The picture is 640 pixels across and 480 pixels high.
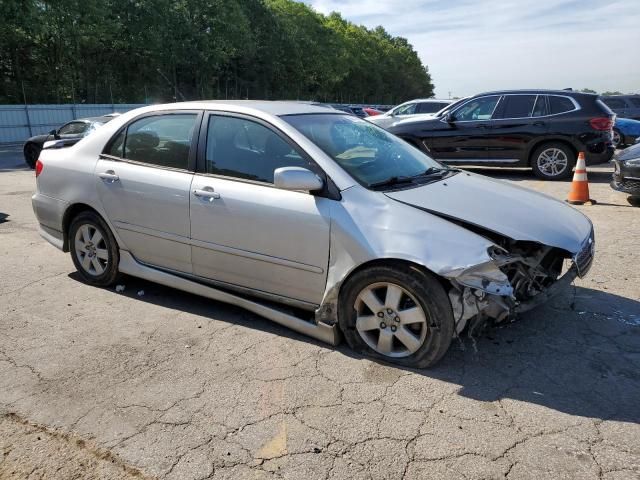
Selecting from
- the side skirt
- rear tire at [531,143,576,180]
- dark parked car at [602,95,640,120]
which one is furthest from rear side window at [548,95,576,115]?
dark parked car at [602,95,640,120]

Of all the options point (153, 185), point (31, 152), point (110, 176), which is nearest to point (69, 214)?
point (110, 176)

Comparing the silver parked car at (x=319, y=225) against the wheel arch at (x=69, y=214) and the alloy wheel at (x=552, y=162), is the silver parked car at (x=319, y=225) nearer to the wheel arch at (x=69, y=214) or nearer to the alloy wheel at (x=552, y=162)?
the wheel arch at (x=69, y=214)

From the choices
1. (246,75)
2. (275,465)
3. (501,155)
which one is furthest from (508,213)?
(246,75)

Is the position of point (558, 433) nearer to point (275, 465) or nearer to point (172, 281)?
point (275, 465)

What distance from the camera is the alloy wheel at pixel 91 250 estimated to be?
4.78 meters

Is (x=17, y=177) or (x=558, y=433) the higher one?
(x=558, y=433)

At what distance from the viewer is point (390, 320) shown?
3.38 metres

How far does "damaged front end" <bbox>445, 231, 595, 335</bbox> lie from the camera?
10.2 ft

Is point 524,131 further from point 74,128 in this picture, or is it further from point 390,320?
point 74,128

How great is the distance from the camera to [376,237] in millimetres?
3344

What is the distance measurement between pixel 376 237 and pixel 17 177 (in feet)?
40.3

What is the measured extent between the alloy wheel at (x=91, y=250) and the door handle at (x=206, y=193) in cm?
126

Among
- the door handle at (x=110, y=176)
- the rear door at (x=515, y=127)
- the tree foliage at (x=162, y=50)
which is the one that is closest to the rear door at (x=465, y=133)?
the rear door at (x=515, y=127)

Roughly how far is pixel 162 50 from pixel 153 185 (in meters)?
35.4
